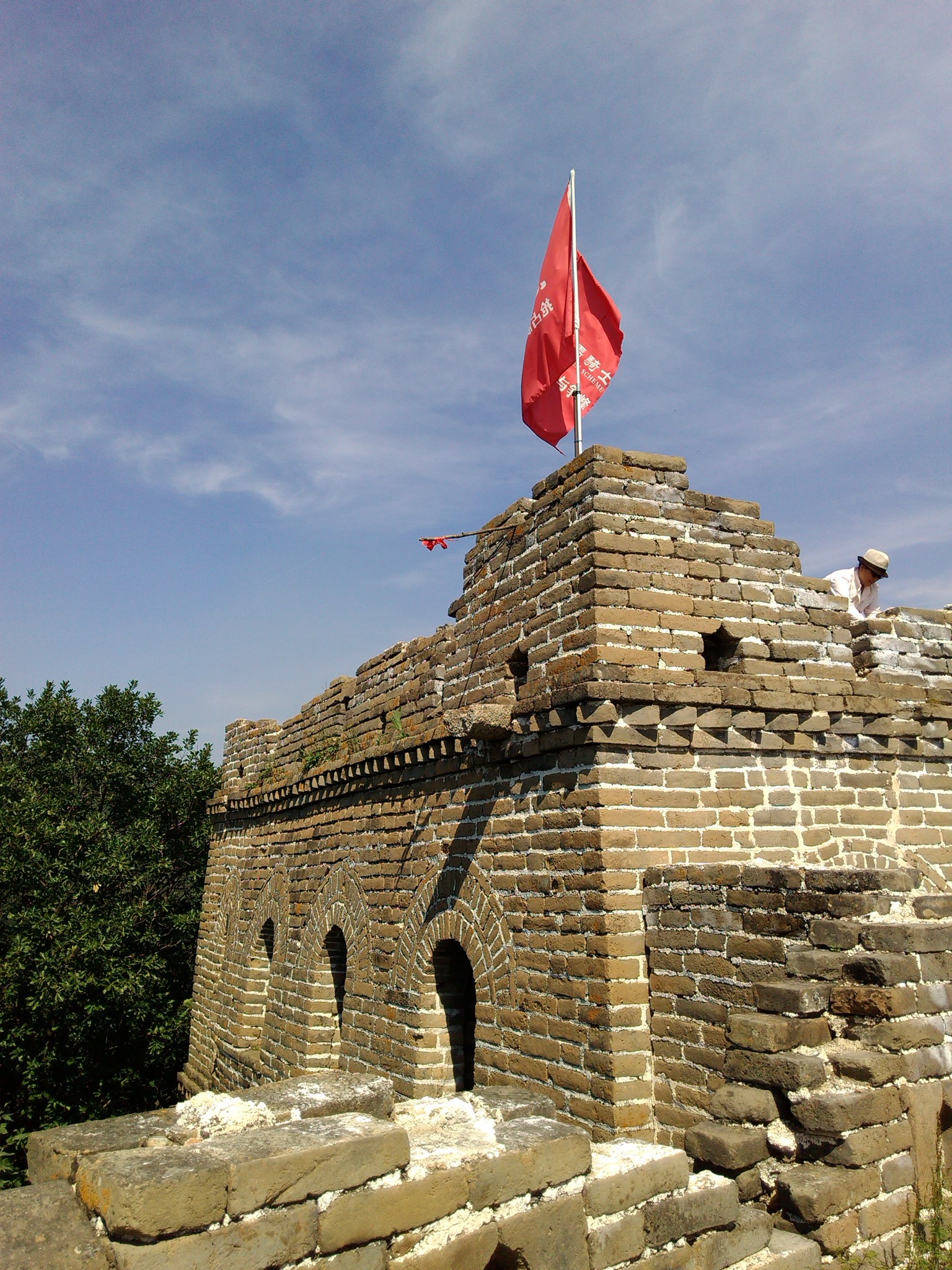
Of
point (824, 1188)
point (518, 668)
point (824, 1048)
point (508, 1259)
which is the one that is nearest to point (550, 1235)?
point (508, 1259)

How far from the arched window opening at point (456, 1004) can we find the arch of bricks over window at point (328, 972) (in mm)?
1199

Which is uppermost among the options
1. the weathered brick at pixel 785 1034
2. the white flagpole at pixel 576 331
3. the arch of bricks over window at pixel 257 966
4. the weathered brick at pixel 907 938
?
the white flagpole at pixel 576 331

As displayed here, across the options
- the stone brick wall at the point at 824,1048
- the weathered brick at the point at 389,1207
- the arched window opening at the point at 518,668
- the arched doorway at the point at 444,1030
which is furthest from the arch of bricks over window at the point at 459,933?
the weathered brick at the point at 389,1207

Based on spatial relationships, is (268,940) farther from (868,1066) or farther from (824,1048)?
(868,1066)

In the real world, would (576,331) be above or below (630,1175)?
above

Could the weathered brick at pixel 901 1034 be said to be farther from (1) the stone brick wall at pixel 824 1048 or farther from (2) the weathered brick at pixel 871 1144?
(2) the weathered brick at pixel 871 1144

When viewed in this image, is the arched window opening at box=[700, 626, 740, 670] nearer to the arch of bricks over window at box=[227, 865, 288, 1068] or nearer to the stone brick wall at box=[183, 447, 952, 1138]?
the stone brick wall at box=[183, 447, 952, 1138]

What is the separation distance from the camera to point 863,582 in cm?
650

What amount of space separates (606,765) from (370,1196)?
2.79 metres

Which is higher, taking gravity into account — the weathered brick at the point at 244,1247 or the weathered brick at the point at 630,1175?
the weathered brick at the point at 244,1247

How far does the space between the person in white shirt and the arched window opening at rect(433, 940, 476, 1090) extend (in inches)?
151

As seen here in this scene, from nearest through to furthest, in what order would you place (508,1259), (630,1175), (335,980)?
1. (508,1259)
2. (630,1175)
3. (335,980)

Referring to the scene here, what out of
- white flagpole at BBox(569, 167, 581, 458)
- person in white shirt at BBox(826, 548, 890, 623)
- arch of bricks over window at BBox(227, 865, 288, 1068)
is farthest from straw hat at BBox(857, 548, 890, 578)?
arch of bricks over window at BBox(227, 865, 288, 1068)

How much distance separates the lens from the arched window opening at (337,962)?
346 inches
